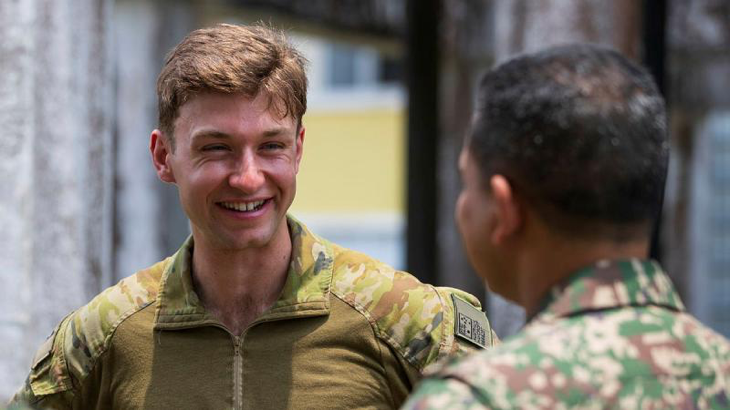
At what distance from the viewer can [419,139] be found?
7.78 meters

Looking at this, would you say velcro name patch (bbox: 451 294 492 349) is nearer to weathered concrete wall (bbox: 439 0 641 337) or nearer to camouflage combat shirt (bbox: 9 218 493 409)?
camouflage combat shirt (bbox: 9 218 493 409)

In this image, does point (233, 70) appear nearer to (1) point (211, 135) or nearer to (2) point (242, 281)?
(1) point (211, 135)

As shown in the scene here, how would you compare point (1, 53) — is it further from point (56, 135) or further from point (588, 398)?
point (588, 398)

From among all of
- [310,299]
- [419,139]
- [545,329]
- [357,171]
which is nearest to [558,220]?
[545,329]

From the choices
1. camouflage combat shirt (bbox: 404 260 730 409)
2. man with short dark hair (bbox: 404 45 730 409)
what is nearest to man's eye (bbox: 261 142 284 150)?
man with short dark hair (bbox: 404 45 730 409)

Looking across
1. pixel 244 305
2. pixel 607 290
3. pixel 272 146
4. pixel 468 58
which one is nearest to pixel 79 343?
pixel 244 305

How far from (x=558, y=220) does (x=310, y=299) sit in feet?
4.04

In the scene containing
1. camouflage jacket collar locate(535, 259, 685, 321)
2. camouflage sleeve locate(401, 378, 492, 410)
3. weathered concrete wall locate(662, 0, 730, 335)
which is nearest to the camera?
camouflage sleeve locate(401, 378, 492, 410)

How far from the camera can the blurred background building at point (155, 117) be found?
452 centimetres

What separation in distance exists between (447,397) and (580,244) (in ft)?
1.08

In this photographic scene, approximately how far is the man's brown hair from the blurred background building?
0.39m

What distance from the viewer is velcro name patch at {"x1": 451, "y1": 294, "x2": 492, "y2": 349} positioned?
325cm

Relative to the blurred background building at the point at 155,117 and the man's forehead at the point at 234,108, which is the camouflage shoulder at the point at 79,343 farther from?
the blurred background building at the point at 155,117

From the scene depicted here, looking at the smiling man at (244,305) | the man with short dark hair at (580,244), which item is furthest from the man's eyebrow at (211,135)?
the man with short dark hair at (580,244)
